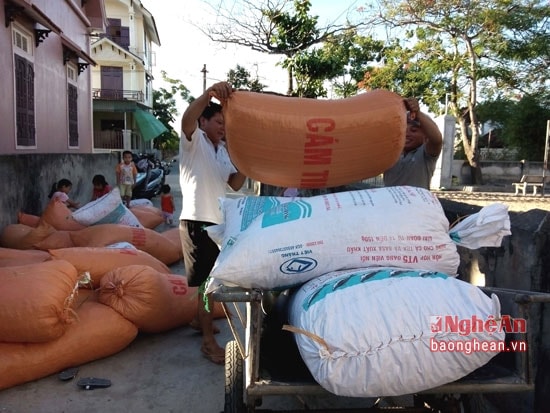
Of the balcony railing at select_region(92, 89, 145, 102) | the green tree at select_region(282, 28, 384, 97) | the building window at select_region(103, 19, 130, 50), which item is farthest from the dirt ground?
the building window at select_region(103, 19, 130, 50)

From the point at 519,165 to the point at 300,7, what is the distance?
39.2 ft

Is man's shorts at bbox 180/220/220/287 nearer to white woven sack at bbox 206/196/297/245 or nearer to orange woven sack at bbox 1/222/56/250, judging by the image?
white woven sack at bbox 206/196/297/245

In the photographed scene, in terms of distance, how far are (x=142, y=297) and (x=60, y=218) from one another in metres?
2.21

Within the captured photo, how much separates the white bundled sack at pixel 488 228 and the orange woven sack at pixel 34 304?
2.06 m

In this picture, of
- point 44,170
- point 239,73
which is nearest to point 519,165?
point 239,73

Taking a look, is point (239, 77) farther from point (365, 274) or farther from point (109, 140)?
point (365, 274)

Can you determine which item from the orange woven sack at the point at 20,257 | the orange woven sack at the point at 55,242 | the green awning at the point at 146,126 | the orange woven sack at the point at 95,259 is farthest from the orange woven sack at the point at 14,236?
the green awning at the point at 146,126

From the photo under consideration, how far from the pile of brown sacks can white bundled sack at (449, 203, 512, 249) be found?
121 centimetres

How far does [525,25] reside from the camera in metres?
15.3

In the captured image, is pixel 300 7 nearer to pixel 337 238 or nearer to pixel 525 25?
pixel 525 25

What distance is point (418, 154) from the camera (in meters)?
2.96

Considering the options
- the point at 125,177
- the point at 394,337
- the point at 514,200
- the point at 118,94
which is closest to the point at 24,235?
the point at 394,337

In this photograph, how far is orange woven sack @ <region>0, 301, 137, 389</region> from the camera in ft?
8.79

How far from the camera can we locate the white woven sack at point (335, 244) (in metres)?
1.77
